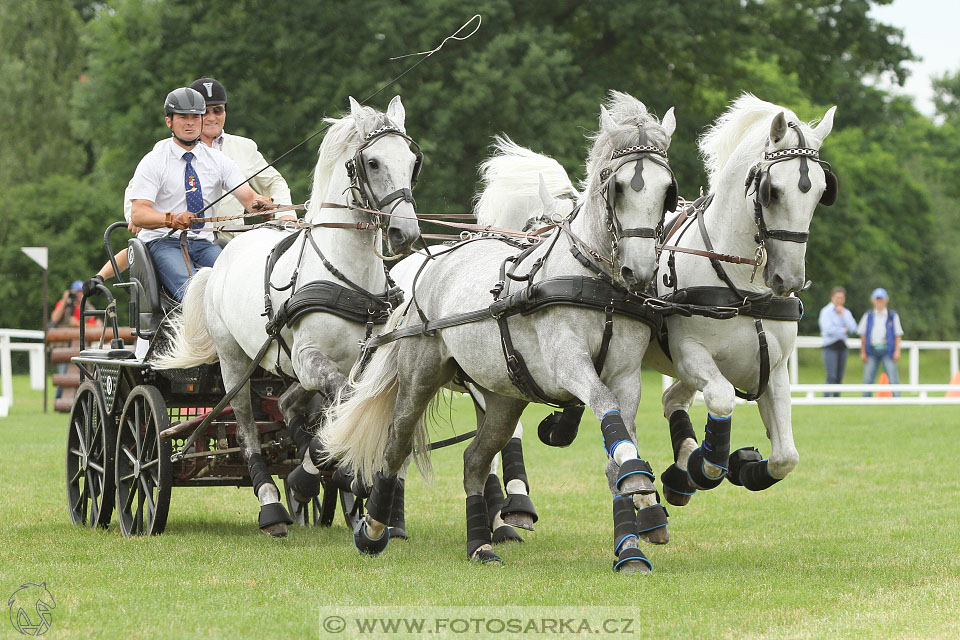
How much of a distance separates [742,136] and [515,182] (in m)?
2.84

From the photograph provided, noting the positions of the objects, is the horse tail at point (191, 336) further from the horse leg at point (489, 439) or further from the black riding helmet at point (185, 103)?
the horse leg at point (489, 439)

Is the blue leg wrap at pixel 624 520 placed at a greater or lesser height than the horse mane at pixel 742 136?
lesser

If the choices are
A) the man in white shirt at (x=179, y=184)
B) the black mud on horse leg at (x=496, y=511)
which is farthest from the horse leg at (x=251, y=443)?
the black mud on horse leg at (x=496, y=511)

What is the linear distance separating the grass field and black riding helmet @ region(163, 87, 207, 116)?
8.84ft

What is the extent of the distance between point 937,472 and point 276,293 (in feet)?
21.2

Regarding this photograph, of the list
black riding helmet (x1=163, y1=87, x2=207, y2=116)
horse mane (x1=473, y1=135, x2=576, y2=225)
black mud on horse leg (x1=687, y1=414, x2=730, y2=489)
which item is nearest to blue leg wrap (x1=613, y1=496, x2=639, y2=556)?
black mud on horse leg (x1=687, y1=414, x2=730, y2=489)

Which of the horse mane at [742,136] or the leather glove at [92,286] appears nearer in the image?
the horse mane at [742,136]

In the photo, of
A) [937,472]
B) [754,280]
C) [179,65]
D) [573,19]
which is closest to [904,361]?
[573,19]

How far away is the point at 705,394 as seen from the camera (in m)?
5.95

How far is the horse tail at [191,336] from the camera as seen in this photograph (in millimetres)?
7664

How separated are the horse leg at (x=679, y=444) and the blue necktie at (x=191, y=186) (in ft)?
10.8

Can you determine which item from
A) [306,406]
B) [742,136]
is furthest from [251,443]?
[742,136]

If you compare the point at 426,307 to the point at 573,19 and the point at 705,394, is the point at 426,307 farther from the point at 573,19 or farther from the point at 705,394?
the point at 573,19

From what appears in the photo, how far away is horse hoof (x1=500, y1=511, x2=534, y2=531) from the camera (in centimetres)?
745
